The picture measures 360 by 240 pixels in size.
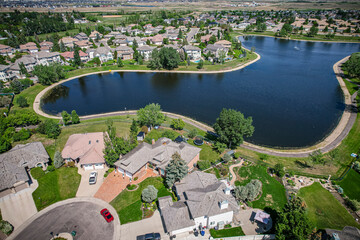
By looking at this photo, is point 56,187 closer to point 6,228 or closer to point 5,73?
point 6,228

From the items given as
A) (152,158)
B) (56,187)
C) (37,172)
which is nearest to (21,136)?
(37,172)

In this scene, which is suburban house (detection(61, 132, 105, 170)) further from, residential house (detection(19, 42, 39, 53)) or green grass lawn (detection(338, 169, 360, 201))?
residential house (detection(19, 42, 39, 53))

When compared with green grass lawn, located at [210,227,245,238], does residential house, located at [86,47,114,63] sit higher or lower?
higher

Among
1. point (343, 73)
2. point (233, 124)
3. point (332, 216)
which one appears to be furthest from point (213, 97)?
point (343, 73)

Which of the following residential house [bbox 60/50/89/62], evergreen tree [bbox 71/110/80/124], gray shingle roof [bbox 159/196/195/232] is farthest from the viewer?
residential house [bbox 60/50/89/62]

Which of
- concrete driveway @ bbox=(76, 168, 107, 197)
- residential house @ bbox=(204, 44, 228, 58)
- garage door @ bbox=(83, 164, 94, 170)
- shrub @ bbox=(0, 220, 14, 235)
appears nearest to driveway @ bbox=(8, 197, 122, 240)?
shrub @ bbox=(0, 220, 14, 235)

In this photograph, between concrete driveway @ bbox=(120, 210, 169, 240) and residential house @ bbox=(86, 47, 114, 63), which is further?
residential house @ bbox=(86, 47, 114, 63)
